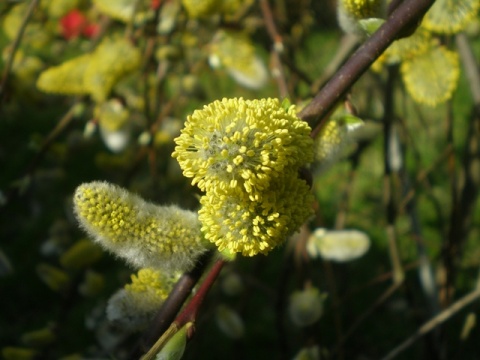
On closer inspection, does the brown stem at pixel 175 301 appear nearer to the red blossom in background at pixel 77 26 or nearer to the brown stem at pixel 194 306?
the brown stem at pixel 194 306

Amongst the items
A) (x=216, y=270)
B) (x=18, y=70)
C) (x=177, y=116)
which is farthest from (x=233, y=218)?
(x=177, y=116)

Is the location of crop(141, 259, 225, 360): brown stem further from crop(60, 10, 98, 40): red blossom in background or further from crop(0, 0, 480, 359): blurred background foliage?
crop(60, 10, 98, 40): red blossom in background

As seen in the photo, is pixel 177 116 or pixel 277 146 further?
pixel 177 116

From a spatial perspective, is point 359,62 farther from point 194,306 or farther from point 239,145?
point 194,306

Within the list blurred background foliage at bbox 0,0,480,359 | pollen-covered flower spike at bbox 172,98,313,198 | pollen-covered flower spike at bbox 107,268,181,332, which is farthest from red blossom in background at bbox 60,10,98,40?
pollen-covered flower spike at bbox 172,98,313,198

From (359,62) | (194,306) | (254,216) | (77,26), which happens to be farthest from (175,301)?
(77,26)

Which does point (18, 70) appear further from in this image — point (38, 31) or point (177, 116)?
point (177, 116)

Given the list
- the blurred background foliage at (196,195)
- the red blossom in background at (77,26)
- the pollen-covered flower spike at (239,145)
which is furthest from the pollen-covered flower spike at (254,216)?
the red blossom in background at (77,26)
